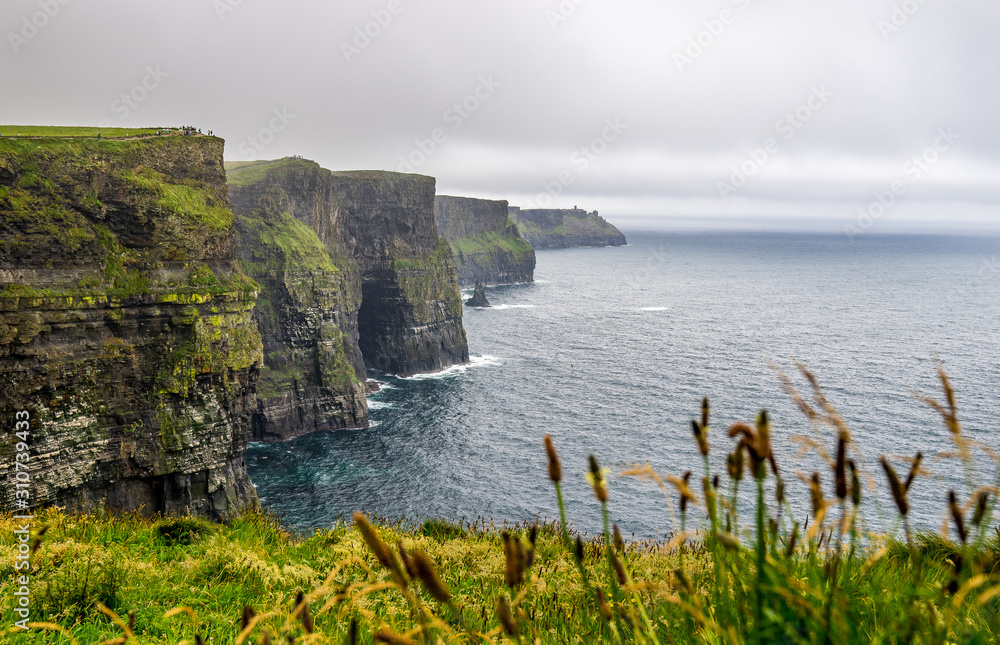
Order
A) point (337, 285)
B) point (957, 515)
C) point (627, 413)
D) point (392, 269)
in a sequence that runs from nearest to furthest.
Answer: point (957, 515)
point (627, 413)
point (337, 285)
point (392, 269)

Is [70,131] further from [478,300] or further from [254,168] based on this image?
[478,300]

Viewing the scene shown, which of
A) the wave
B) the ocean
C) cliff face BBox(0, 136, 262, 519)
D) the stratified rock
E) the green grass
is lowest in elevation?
the ocean

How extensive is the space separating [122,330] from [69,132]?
19.4 metres

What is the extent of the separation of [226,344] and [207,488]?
9731mm

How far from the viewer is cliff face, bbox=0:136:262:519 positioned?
35531mm

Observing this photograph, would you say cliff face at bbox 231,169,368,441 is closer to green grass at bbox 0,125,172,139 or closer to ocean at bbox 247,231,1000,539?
ocean at bbox 247,231,1000,539

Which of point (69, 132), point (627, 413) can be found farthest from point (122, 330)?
point (627, 413)

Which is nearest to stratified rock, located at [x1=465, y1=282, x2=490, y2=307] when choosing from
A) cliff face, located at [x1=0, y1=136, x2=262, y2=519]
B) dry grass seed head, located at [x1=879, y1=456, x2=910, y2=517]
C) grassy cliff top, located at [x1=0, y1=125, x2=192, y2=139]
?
grassy cliff top, located at [x1=0, y1=125, x2=192, y2=139]

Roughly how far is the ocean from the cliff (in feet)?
18.6

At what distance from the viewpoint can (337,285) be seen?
3199 inches

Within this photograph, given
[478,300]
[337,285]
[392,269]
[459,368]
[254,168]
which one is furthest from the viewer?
[478,300]

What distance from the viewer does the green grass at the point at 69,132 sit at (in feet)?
144

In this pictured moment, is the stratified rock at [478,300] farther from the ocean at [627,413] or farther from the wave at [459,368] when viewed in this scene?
the wave at [459,368]

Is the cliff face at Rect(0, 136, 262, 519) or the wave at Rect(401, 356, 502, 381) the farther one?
the wave at Rect(401, 356, 502, 381)
